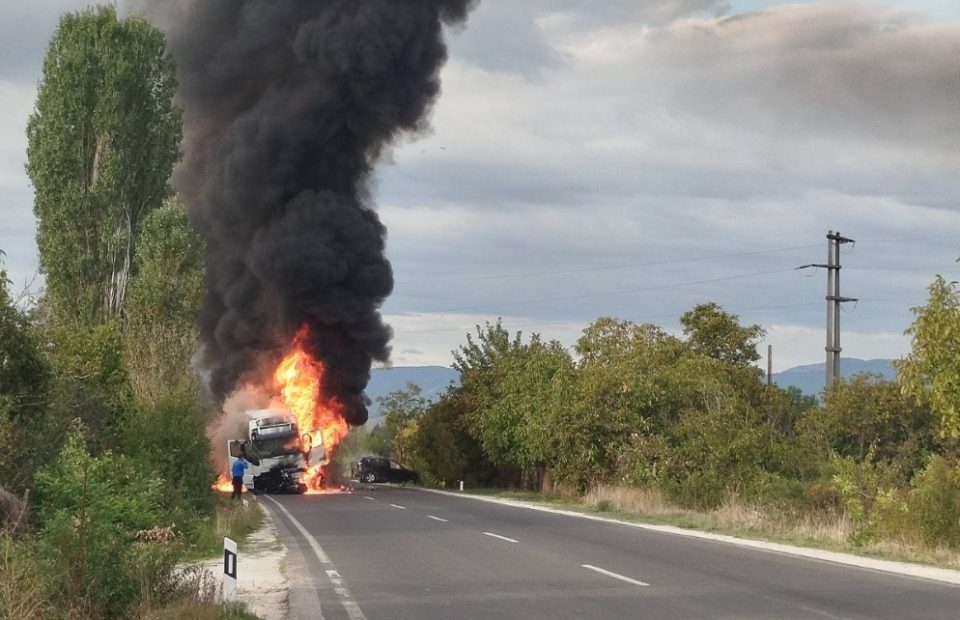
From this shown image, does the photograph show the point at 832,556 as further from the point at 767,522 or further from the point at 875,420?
the point at 875,420

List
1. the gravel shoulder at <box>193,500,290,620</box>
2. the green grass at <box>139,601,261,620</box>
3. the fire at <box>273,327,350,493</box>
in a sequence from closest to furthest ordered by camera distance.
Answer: the green grass at <box>139,601,261,620</box> < the gravel shoulder at <box>193,500,290,620</box> < the fire at <box>273,327,350,493</box>

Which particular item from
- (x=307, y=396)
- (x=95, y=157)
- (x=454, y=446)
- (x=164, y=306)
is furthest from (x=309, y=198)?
(x=164, y=306)

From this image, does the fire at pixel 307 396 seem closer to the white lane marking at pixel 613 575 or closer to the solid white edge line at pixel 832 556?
the solid white edge line at pixel 832 556

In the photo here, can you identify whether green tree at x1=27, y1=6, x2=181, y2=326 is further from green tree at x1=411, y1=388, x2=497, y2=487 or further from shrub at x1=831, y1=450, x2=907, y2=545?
shrub at x1=831, y1=450, x2=907, y2=545

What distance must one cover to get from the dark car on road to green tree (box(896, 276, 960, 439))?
4849cm

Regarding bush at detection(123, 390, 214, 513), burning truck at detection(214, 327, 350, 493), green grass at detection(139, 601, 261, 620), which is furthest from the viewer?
burning truck at detection(214, 327, 350, 493)

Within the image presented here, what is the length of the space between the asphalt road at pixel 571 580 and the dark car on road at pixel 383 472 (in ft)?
142

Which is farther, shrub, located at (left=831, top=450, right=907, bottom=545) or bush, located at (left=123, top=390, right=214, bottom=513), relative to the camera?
bush, located at (left=123, top=390, right=214, bottom=513)

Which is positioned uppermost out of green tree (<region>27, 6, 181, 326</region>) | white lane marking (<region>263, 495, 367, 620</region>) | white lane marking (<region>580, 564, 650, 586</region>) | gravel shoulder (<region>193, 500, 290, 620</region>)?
green tree (<region>27, 6, 181, 326</region>)

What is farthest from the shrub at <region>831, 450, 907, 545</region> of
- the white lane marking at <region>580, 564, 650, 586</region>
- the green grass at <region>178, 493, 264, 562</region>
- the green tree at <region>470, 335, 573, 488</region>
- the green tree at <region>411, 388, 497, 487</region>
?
the green tree at <region>411, 388, 497, 487</region>

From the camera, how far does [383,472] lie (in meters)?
69.1

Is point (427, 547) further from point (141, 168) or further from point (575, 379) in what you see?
point (141, 168)

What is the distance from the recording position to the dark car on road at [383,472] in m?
67.3

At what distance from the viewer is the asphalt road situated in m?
12.0
